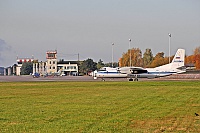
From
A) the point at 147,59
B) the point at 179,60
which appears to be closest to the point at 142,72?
the point at 179,60

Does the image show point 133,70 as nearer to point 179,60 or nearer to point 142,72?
point 142,72

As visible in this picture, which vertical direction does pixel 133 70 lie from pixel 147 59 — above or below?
below

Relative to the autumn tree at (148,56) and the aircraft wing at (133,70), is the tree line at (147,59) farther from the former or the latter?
the aircraft wing at (133,70)

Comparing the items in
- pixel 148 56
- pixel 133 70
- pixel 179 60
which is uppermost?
pixel 148 56

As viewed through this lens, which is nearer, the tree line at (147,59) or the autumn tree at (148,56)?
the tree line at (147,59)

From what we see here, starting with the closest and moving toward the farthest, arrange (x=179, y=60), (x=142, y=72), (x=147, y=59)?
(x=142, y=72), (x=179, y=60), (x=147, y=59)

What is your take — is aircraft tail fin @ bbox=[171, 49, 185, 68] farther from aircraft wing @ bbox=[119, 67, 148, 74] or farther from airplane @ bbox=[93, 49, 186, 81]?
aircraft wing @ bbox=[119, 67, 148, 74]

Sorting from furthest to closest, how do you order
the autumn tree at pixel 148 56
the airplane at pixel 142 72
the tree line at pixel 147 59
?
the autumn tree at pixel 148 56, the tree line at pixel 147 59, the airplane at pixel 142 72

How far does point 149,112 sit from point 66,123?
5.14 m

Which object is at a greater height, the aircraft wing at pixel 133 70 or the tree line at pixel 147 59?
the tree line at pixel 147 59

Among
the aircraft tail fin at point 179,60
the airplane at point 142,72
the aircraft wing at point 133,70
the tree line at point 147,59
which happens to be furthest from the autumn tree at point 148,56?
the aircraft wing at point 133,70

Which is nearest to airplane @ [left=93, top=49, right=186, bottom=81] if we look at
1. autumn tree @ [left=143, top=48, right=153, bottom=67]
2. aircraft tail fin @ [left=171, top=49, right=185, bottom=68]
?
aircraft tail fin @ [left=171, top=49, right=185, bottom=68]

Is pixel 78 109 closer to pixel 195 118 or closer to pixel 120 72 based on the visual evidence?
pixel 195 118

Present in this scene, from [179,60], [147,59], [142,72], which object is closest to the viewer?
[142,72]
